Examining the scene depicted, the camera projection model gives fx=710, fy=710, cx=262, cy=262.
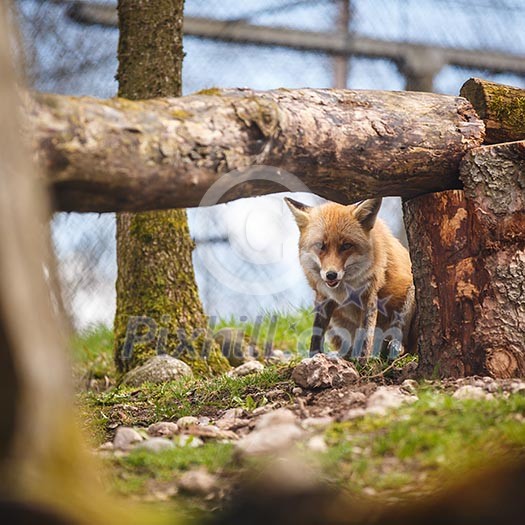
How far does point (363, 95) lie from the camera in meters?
3.02

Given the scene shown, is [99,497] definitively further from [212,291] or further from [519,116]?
[212,291]

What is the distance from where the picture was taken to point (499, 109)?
3256mm

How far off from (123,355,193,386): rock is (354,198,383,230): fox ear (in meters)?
1.48

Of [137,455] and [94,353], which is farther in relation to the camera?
[94,353]

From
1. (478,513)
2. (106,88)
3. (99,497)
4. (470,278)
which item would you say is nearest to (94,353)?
(106,88)

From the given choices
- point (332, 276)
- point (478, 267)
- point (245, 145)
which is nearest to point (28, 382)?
point (245, 145)

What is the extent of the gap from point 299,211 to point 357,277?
0.55 meters

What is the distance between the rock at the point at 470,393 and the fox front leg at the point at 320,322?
1.60m

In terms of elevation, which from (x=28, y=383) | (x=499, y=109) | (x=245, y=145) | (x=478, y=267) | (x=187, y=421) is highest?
(x=499, y=109)

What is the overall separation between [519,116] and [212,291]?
8.70 ft

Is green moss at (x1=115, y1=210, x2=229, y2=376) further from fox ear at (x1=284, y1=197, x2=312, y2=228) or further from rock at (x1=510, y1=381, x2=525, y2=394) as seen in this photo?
rock at (x1=510, y1=381, x2=525, y2=394)

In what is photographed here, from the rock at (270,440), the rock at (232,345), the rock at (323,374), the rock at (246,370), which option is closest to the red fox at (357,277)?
the rock at (246,370)

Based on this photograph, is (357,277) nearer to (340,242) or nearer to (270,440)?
(340,242)

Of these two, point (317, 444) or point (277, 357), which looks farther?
point (277, 357)
